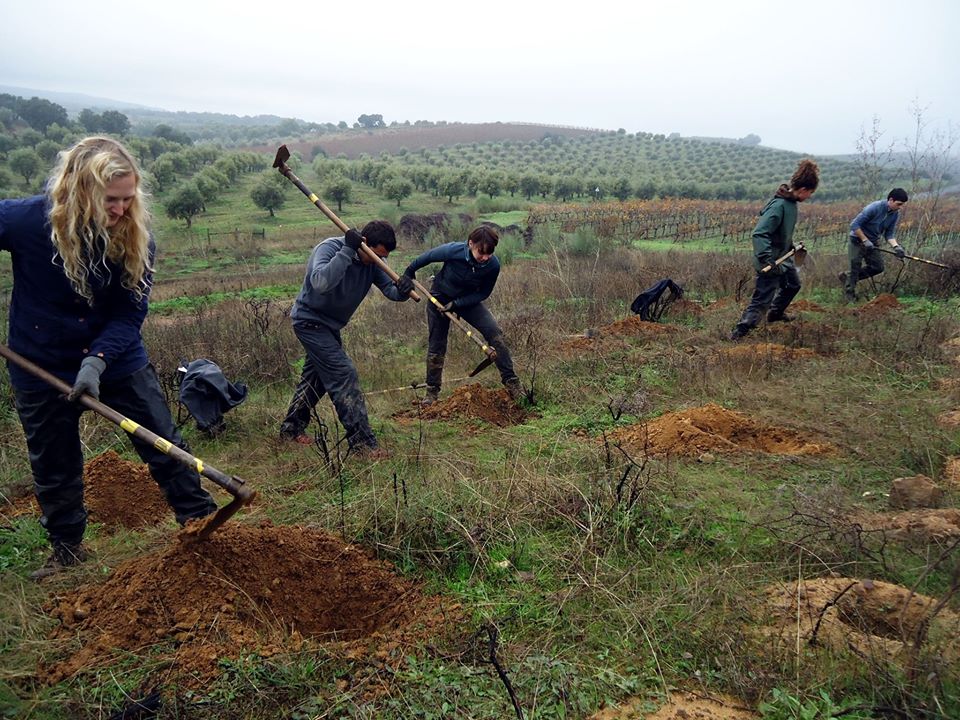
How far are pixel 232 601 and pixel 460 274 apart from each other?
131 inches

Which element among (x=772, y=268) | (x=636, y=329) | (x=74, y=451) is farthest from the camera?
(x=636, y=329)

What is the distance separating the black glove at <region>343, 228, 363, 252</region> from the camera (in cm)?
409

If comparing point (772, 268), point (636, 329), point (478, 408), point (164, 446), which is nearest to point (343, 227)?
point (478, 408)

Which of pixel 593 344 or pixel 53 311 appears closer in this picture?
pixel 53 311

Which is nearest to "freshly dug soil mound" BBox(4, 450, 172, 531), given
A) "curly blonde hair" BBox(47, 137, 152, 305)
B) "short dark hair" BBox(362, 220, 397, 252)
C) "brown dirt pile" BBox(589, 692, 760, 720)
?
"curly blonde hair" BBox(47, 137, 152, 305)

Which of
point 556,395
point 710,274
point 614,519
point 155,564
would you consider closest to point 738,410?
point 556,395

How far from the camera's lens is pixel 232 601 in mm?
2480

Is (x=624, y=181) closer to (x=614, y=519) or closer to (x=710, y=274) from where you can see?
(x=710, y=274)

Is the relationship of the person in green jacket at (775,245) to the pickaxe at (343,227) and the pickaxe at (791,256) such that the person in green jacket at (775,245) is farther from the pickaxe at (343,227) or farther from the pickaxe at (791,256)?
the pickaxe at (343,227)

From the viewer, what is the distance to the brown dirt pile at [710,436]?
415cm

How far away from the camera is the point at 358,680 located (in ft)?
7.14

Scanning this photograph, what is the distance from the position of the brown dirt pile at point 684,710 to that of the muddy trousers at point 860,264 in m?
7.80

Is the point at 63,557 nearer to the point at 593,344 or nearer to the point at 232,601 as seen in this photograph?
the point at 232,601

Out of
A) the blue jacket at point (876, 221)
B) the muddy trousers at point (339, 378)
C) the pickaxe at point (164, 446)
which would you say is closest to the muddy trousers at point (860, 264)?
the blue jacket at point (876, 221)
